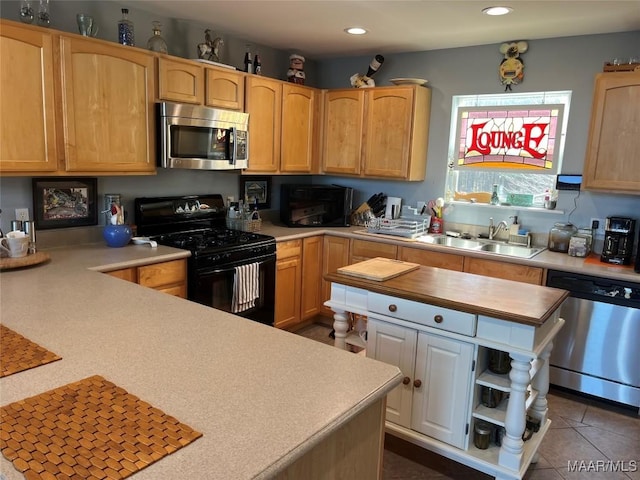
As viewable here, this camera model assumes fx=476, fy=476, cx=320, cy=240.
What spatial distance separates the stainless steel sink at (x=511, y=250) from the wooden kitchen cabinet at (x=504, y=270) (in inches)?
3.8

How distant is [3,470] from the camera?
946 millimetres

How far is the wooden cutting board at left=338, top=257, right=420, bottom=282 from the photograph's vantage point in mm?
2427

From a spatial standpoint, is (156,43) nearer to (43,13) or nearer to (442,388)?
(43,13)

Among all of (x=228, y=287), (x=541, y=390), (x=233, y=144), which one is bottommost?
(x=541, y=390)

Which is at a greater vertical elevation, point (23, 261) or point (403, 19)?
point (403, 19)

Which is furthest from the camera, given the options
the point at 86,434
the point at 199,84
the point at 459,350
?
the point at 199,84

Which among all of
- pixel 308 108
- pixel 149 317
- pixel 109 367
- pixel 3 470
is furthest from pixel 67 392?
pixel 308 108

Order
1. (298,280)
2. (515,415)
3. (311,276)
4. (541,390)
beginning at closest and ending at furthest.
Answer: (515,415), (541,390), (298,280), (311,276)

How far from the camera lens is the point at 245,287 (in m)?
3.47

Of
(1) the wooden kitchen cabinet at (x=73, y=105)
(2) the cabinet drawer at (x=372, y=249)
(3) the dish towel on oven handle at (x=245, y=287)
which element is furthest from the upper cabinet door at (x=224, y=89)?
(2) the cabinet drawer at (x=372, y=249)

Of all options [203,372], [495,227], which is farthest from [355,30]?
[203,372]

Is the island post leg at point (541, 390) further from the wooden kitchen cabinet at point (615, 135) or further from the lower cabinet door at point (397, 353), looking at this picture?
the wooden kitchen cabinet at point (615, 135)

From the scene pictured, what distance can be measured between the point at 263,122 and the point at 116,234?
61.8 inches

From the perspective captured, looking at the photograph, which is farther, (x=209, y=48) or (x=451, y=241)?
(x=451, y=241)
